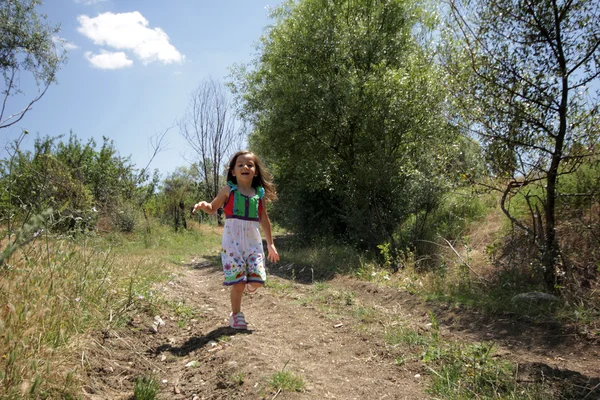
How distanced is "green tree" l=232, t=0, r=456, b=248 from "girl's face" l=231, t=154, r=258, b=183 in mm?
4689

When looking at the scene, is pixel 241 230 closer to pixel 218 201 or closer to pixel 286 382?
pixel 218 201

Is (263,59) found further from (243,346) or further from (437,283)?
(243,346)

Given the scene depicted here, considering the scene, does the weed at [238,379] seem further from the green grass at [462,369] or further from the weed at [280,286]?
the weed at [280,286]

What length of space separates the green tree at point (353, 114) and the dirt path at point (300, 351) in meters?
4.17

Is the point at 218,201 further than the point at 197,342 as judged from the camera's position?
Yes

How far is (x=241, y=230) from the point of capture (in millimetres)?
4535

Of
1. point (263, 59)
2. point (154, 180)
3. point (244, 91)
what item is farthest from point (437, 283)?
point (154, 180)

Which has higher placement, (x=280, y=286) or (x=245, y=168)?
(x=245, y=168)

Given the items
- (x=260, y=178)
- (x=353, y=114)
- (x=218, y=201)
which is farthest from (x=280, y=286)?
(x=353, y=114)

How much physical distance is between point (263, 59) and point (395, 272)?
366 inches

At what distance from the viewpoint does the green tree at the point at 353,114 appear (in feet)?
31.9

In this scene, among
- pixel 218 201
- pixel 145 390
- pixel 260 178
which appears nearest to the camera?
pixel 145 390

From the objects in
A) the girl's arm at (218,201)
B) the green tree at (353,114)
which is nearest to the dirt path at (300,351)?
the girl's arm at (218,201)

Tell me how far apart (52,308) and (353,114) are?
890 centimetres
